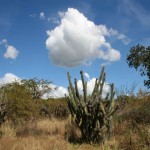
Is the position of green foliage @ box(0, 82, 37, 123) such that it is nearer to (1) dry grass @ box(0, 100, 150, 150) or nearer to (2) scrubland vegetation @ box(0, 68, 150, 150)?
(2) scrubland vegetation @ box(0, 68, 150, 150)

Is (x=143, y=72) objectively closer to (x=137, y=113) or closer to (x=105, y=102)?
(x=137, y=113)

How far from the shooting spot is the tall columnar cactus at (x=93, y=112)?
12.2m

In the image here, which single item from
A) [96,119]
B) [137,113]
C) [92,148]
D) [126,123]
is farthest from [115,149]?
[137,113]

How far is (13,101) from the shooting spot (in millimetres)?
20172

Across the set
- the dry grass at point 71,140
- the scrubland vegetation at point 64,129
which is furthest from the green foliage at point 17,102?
the dry grass at point 71,140

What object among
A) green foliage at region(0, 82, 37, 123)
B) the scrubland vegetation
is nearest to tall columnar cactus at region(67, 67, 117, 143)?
the scrubland vegetation

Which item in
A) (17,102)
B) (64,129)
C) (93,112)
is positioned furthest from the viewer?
(17,102)

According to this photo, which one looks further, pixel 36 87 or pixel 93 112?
pixel 36 87

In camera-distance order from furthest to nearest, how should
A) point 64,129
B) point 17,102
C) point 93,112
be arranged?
1. point 17,102
2. point 64,129
3. point 93,112

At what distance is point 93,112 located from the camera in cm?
1232

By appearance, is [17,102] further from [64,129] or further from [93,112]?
[93,112]

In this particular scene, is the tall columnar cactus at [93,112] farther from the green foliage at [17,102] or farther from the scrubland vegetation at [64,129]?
the green foliage at [17,102]

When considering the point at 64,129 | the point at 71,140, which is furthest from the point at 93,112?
the point at 64,129

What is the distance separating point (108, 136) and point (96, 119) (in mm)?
716
